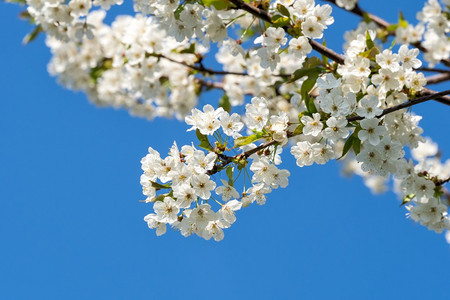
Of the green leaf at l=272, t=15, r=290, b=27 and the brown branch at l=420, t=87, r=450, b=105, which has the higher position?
the green leaf at l=272, t=15, r=290, b=27

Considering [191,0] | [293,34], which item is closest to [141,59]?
[191,0]

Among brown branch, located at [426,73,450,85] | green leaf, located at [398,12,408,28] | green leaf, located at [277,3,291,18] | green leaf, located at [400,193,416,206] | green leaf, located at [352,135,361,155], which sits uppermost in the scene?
green leaf, located at [398,12,408,28]

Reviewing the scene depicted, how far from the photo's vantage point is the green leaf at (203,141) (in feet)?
9.95

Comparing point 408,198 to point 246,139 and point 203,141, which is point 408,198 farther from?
point 203,141

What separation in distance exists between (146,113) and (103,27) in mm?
1632

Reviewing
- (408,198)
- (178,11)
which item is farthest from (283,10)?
(408,198)

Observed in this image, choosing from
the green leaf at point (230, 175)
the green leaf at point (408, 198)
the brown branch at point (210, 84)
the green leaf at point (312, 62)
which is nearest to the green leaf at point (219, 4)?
the green leaf at point (312, 62)

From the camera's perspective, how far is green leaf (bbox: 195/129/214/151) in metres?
3.03

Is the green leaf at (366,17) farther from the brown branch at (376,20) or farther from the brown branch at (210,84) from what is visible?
the brown branch at (210,84)

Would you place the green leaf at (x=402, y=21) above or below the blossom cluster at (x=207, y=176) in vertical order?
above

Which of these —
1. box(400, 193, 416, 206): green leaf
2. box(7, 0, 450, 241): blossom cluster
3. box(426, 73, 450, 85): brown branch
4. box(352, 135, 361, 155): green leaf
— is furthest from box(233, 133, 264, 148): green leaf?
box(426, 73, 450, 85): brown branch

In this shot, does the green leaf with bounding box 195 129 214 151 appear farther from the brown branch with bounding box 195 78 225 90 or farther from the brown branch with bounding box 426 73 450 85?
the brown branch with bounding box 195 78 225 90

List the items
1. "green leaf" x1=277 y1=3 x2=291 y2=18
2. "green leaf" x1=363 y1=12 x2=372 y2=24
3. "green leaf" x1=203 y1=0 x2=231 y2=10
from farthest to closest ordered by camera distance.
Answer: "green leaf" x1=363 y1=12 x2=372 y2=24, "green leaf" x1=203 y1=0 x2=231 y2=10, "green leaf" x1=277 y1=3 x2=291 y2=18

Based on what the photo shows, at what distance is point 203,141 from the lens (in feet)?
10.0
